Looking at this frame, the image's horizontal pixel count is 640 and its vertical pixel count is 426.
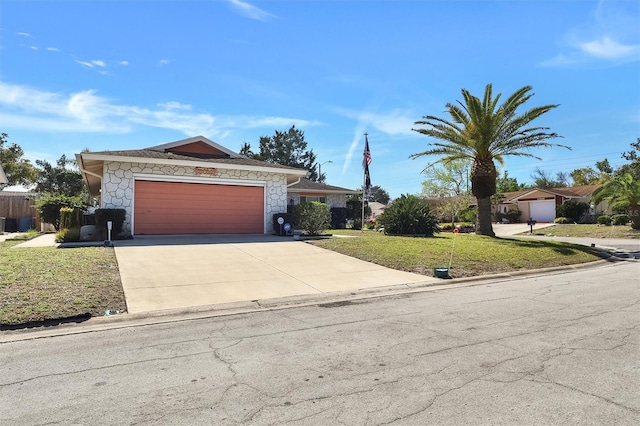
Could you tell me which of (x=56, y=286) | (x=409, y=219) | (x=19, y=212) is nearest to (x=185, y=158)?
(x=409, y=219)

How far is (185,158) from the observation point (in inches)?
699

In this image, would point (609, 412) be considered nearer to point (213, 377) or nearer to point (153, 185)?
point (213, 377)

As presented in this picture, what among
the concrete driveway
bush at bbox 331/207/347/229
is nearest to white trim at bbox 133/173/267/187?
the concrete driveway

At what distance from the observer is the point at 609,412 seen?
11.0ft

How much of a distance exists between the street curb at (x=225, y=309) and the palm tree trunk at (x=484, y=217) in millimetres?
10769

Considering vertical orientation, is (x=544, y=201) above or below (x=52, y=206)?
above

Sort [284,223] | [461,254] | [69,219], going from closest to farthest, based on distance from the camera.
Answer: [461,254] → [69,219] → [284,223]

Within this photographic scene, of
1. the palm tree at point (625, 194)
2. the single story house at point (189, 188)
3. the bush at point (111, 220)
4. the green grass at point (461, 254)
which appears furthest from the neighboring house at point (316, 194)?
the palm tree at point (625, 194)

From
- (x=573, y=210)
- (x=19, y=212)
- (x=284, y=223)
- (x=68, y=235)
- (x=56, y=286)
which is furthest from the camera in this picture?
(x=573, y=210)

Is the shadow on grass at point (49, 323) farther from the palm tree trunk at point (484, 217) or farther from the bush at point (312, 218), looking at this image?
the palm tree trunk at point (484, 217)

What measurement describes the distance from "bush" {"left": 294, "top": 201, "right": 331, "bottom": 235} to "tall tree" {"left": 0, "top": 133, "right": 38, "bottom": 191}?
3484cm

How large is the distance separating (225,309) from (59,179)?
5196 cm

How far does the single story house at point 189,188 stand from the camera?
16250 mm

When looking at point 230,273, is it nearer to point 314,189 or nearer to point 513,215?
point 314,189
